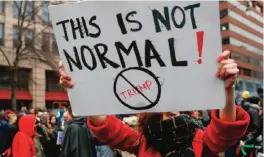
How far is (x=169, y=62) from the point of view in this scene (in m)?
2.17

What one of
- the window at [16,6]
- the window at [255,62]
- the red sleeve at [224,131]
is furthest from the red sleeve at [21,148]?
the window at [255,62]

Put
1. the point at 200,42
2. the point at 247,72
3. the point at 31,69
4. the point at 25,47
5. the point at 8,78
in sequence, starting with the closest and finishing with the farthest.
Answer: the point at 200,42 < the point at 25,47 < the point at 8,78 < the point at 31,69 < the point at 247,72

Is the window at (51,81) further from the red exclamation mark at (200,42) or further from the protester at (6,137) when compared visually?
the red exclamation mark at (200,42)

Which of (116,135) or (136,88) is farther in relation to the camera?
(116,135)

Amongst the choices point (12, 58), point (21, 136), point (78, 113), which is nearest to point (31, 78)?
point (12, 58)

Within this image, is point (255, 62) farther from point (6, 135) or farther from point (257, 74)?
point (6, 135)

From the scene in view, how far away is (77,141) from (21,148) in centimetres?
112

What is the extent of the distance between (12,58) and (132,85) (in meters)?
30.7

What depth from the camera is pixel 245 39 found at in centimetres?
7156

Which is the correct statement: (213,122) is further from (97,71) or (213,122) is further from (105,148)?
(105,148)

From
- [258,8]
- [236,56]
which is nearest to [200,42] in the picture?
[236,56]

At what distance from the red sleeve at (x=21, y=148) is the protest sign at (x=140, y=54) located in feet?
13.0

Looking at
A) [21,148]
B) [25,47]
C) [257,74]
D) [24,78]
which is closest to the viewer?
[21,148]

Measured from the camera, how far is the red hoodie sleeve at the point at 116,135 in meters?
2.41
